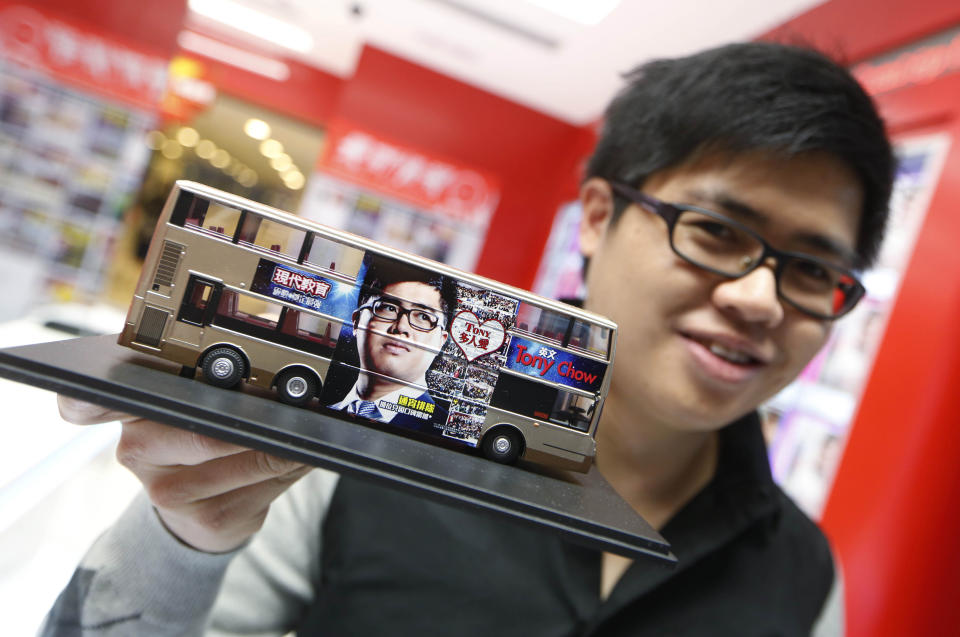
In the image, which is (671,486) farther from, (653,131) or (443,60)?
(443,60)

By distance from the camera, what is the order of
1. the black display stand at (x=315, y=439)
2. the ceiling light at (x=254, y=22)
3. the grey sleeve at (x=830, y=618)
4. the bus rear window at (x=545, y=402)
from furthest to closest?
1. the ceiling light at (x=254, y=22)
2. the grey sleeve at (x=830, y=618)
3. the bus rear window at (x=545, y=402)
4. the black display stand at (x=315, y=439)

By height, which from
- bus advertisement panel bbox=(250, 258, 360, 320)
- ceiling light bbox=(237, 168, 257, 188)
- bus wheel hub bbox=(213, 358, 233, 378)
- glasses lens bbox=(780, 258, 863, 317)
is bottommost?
bus wheel hub bbox=(213, 358, 233, 378)

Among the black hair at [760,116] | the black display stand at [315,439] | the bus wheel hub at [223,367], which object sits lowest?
the black display stand at [315,439]

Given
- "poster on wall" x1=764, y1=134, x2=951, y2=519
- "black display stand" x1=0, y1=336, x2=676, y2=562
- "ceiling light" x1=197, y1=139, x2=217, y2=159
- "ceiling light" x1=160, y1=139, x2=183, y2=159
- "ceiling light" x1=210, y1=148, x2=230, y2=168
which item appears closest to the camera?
"black display stand" x1=0, y1=336, x2=676, y2=562

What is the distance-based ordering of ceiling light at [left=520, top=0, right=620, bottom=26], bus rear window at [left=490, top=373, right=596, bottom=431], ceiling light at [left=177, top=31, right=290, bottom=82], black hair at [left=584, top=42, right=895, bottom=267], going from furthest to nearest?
ceiling light at [left=177, top=31, right=290, bottom=82], ceiling light at [left=520, top=0, right=620, bottom=26], black hair at [left=584, top=42, right=895, bottom=267], bus rear window at [left=490, top=373, right=596, bottom=431]

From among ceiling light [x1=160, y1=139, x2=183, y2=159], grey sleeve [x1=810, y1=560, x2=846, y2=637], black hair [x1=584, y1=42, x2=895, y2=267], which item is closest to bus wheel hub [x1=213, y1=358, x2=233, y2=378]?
black hair [x1=584, y1=42, x2=895, y2=267]

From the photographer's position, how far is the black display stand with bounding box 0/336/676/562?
0.63 m

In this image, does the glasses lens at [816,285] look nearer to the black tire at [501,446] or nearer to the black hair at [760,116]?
the black hair at [760,116]

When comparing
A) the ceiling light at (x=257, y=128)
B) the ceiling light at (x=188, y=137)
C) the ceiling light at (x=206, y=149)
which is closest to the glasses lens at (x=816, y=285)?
the ceiling light at (x=257, y=128)

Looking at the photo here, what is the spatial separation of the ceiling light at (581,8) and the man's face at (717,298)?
14.5 feet

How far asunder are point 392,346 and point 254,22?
327 inches

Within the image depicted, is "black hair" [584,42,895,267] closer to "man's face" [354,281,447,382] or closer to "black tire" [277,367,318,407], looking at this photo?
"man's face" [354,281,447,382]

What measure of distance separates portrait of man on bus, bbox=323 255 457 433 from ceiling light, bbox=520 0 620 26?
16.0 ft

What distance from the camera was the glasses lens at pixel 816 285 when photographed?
0.98m
